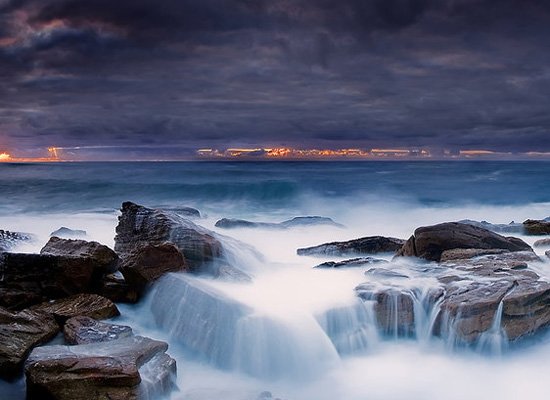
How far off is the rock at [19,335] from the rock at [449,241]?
6.10 meters

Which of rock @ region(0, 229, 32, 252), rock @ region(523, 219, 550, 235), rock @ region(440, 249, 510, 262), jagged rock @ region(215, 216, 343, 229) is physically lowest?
jagged rock @ region(215, 216, 343, 229)

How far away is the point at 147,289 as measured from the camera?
8.34 meters

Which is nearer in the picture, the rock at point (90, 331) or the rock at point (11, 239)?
the rock at point (90, 331)

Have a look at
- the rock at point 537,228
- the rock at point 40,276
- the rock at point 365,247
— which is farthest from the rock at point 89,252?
the rock at point 537,228

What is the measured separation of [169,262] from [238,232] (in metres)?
6.97

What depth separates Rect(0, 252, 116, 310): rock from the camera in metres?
7.94

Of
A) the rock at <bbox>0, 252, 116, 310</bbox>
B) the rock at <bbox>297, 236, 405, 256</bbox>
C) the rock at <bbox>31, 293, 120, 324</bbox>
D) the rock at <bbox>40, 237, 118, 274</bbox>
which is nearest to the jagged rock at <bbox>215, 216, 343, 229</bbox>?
the rock at <bbox>297, 236, 405, 256</bbox>

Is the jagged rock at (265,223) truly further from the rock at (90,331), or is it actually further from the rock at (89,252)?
the rock at (90,331)

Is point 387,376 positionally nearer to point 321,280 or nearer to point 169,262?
point 321,280

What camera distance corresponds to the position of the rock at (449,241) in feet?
32.2

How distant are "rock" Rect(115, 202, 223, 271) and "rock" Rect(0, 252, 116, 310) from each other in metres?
0.88

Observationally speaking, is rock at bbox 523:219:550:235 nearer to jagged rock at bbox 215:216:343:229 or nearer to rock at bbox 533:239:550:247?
rock at bbox 533:239:550:247

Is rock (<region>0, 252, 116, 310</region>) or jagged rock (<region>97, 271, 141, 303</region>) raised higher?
rock (<region>0, 252, 116, 310</region>)

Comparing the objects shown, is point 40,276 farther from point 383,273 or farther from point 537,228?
point 537,228
